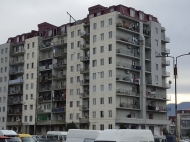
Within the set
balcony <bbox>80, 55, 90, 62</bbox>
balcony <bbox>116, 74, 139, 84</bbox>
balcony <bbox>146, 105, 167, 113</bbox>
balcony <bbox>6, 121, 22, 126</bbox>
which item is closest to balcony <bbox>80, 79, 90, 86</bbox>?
balcony <bbox>80, 55, 90, 62</bbox>

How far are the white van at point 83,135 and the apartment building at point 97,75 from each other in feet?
133

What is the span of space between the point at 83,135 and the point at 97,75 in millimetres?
47255

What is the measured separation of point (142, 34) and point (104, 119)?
21.6m

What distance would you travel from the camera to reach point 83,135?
99.6 feet

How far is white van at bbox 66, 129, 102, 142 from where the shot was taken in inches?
1161

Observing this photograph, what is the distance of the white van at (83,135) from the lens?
96.7ft

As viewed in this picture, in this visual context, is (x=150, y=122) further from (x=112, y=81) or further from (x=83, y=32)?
(x=83, y=32)

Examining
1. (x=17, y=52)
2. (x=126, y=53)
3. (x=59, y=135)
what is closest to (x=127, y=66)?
(x=126, y=53)

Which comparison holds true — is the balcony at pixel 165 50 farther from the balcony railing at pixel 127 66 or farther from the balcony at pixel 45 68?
the balcony at pixel 45 68


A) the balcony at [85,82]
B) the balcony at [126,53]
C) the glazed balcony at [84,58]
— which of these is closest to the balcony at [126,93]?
the balcony at [126,53]

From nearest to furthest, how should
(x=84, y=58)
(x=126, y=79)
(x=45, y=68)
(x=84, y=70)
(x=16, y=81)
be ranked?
(x=126, y=79), (x=84, y=70), (x=84, y=58), (x=45, y=68), (x=16, y=81)

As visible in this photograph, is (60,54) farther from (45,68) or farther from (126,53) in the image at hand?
(126,53)

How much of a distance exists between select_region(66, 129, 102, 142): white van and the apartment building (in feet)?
133

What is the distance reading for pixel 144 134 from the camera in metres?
24.7
